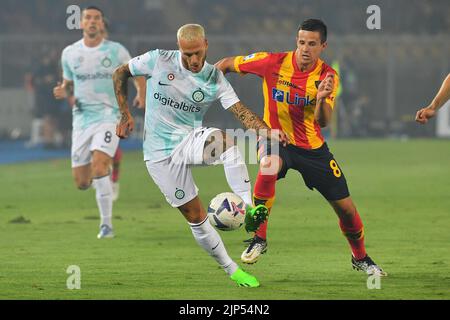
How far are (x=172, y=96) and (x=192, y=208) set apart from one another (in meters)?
0.88

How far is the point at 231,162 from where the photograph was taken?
8891 millimetres

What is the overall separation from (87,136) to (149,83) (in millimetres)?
4412

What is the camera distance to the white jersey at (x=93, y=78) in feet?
45.1

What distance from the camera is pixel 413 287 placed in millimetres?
9430

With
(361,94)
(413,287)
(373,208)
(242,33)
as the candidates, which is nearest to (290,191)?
(373,208)

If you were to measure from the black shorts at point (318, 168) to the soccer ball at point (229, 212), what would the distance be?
1.37 m

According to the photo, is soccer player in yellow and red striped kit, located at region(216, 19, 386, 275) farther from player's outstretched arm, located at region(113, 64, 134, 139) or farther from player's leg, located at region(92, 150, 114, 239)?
player's leg, located at region(92, 150, 114, 239)

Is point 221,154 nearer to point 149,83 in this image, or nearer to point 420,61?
point 149,83

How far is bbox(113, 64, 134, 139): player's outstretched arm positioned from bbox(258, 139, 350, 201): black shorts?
56.5 inches

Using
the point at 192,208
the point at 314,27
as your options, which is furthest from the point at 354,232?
the point at 314,27

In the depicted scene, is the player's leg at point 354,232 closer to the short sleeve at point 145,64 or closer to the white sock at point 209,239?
the white sock at point 209,239

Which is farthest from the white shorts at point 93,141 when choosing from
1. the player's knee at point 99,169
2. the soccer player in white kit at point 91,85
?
the player's knee at point 99,169

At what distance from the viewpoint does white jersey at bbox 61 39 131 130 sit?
45.1ft

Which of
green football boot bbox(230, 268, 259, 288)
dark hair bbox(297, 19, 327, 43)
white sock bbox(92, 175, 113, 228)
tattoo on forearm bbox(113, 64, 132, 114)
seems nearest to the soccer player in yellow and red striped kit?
dark hair bbox(297, 19, 327, 43)
